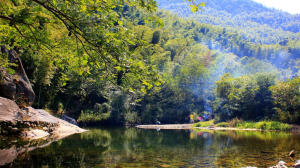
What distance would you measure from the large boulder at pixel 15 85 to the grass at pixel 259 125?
2079cm

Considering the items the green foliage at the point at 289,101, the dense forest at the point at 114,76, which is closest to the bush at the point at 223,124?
the dense forest at the point at 114,76

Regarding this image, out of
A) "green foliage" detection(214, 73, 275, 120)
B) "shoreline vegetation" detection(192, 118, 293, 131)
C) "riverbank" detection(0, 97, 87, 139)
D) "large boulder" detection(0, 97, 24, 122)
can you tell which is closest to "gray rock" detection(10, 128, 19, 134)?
"riverbank" detection(0, 97, 87, 139)

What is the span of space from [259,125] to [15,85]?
22376mm

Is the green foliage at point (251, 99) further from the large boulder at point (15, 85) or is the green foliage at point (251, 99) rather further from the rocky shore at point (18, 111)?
the large boulder at point (15, 85)

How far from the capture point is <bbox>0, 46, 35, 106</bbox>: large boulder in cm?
1386

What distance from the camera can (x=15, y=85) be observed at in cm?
1468

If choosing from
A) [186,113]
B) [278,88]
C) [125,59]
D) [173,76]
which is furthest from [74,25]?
[173,76]

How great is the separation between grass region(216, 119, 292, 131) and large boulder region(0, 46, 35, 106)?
68.2ft

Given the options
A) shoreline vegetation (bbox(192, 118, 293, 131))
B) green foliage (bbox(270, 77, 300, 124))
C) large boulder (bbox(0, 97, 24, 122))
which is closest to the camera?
large boulder (bbox(0, 97, 24, 122))

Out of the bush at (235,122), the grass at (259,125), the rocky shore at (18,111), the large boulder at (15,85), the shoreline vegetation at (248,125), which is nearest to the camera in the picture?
the rocky shore at (18,111)

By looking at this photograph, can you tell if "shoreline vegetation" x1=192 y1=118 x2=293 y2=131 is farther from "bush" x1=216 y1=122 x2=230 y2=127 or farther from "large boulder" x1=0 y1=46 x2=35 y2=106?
"large boulder" x1=0 y1=46 x2=35 y2=106

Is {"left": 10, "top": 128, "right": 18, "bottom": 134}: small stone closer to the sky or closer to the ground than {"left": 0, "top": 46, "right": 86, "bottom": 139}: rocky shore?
closer to the ground

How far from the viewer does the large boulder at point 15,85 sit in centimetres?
1386

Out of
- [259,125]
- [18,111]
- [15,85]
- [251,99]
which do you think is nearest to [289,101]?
[259,125]
